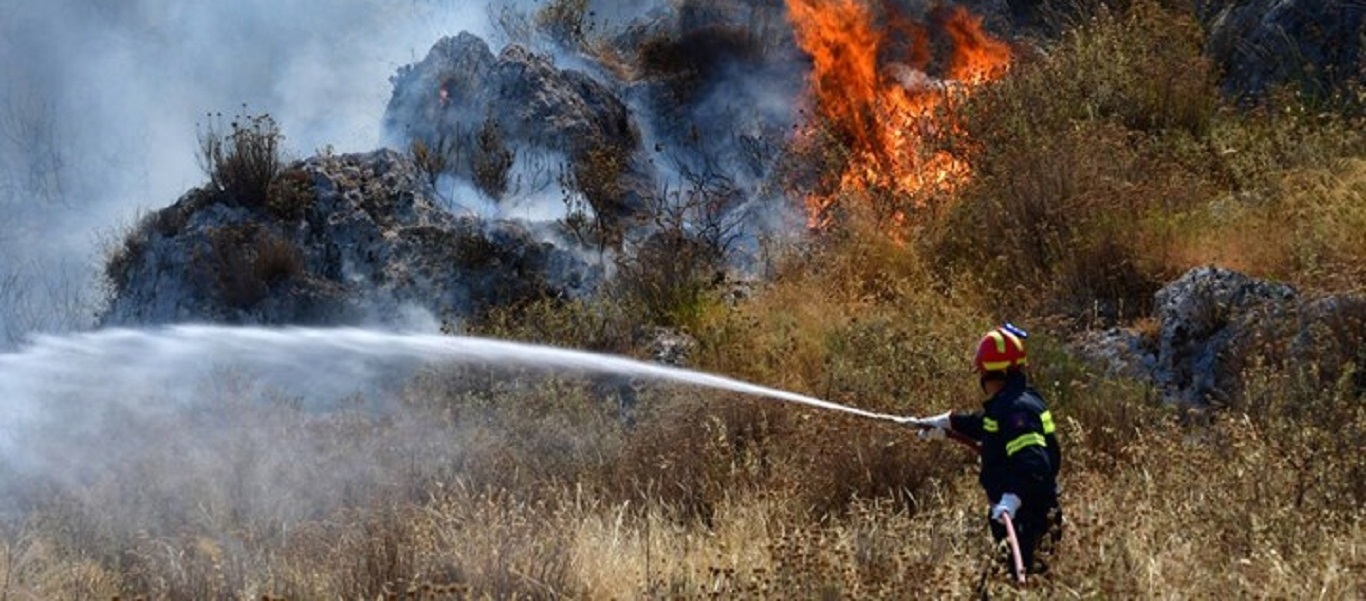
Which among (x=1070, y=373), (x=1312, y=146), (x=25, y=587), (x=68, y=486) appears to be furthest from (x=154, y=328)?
(x=1312, y=146)

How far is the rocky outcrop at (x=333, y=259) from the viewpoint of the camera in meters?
10.5

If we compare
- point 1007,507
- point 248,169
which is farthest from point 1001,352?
point 248,169

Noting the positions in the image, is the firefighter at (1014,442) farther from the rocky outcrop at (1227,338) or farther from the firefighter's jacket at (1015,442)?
the rocky outcrop at (1227,338)

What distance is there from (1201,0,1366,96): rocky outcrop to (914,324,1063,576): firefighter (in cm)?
698

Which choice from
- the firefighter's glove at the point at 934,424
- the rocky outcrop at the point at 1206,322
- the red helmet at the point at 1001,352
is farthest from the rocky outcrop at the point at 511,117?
the red helmet at the point at 1001,352

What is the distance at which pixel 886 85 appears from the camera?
44.4 feet

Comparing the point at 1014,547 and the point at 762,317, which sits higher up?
the point at 762,317

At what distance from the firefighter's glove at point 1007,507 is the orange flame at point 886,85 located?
633 centimetres

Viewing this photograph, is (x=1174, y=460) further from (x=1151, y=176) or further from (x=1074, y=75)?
(x=1074, y=75)

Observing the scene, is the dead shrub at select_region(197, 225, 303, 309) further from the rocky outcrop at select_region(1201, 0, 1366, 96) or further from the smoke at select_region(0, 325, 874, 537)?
the rocky outcrop at select_region(1201, 0, 1366, 96)

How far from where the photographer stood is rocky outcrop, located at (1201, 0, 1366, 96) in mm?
11391

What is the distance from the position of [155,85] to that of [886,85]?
891 centimetres

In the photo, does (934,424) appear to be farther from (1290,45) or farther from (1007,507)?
(1290,45)

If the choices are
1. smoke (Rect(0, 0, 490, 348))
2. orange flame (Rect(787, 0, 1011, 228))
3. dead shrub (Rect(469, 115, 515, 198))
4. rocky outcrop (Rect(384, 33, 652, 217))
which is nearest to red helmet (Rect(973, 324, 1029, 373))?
orange flame (Rect(787, 0, 1011, 228))
